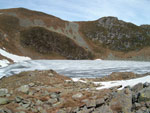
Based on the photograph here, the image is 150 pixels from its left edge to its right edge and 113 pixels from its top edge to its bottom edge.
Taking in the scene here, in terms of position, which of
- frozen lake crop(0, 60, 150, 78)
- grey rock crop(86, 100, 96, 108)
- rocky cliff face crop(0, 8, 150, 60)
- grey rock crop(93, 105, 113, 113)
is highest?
rocky cliff face crop(0, 8, 150, 60)

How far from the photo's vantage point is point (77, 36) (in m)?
107

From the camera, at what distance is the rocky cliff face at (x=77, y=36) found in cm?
8444

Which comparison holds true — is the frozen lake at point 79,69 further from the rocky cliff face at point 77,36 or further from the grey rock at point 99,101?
the rocky cliff face at point 77,36

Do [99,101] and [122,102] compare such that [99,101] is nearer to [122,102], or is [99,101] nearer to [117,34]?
[122,102]

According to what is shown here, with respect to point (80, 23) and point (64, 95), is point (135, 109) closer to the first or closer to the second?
point (64, 95)

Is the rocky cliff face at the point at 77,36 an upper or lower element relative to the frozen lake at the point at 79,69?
upper

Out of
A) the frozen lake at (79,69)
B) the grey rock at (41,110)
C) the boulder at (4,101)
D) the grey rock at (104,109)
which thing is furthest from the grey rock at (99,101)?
the frozen lake at (79,69)

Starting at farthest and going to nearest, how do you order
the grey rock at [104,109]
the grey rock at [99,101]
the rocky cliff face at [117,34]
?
the rocky cliff face at [117,34] < the grey rock at [99,101] < the grey rock at [104,109]

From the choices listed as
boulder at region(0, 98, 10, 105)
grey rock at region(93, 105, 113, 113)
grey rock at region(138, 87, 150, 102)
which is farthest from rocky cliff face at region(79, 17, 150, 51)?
boulder at region(0, 98, 10, 105)

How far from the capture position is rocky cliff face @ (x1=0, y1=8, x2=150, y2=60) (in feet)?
277

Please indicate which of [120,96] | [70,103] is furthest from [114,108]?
[70,103]

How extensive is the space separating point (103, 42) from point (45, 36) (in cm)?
4197

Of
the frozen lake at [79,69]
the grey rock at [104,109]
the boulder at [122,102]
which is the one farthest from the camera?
the frozen lake at [79,69]

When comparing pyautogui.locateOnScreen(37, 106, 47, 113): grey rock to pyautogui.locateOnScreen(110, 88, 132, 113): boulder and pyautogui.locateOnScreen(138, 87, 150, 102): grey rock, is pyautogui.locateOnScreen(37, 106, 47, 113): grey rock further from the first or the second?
pyautogui.locateOnScreen(138, 87, 150, 102): grey rock
